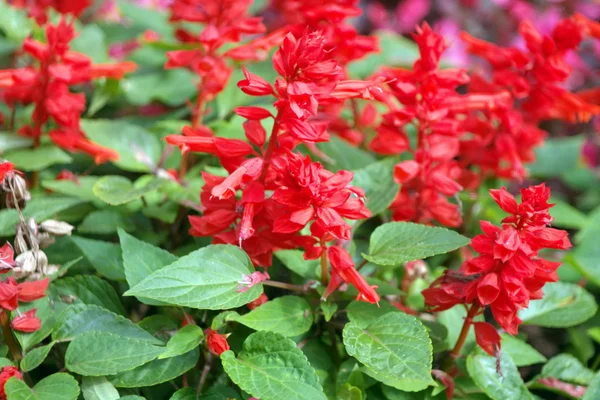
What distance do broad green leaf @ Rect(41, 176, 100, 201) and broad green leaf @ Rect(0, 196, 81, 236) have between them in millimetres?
21

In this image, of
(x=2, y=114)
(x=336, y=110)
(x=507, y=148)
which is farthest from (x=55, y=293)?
(x=507, y=148)

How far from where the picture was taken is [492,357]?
1112 mm

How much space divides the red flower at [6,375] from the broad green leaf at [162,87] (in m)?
0.92

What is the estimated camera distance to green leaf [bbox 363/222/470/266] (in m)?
1.00

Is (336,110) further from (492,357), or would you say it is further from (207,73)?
(492,357)

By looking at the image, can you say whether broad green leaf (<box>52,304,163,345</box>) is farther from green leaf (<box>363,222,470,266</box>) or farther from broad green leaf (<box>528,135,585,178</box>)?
broad green leaf (<box>528,135,585,178</box>)

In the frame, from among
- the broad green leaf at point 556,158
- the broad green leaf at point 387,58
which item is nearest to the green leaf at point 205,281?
the broad green leaf at point 387,58

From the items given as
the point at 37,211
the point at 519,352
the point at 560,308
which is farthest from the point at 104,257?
the point at 560,308

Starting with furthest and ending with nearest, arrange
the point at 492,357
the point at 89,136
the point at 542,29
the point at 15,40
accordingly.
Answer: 1. the point at 542,29
2. the point at 15,40
3. the point at 89,136
4. the point at 492,357

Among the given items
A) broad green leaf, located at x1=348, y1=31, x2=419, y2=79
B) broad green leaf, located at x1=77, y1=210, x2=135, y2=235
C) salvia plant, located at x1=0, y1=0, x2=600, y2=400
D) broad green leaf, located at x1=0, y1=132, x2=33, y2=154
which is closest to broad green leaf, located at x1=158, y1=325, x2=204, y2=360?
salvia plant, located at x1=0, y1=0, x2=600, y2=400

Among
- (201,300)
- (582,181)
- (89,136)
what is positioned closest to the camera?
(201,300)

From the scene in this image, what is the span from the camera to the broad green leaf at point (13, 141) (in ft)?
4.68

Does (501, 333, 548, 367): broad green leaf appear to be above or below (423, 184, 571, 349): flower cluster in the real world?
below

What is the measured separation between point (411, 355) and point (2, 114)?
123cm
